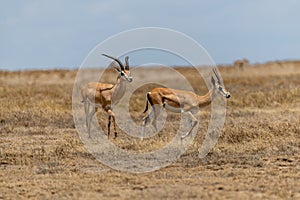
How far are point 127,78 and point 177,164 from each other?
423 cm

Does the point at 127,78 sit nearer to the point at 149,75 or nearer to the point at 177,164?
the point at 177,164

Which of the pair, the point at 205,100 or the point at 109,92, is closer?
the point at 205,100

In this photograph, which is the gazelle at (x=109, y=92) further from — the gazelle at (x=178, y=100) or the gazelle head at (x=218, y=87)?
the gazelle head at (x=218, y=87)

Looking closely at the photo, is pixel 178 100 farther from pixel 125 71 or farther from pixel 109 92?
pixel 109 92

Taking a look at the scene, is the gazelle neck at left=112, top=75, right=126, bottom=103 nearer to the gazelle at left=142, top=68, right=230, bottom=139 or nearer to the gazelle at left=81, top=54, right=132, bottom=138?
the gazelle at left=81, top=54, right=132, bottom=138

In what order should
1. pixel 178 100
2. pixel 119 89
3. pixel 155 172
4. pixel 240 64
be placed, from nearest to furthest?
pixel 155 172 → pixel 178 100 → pixel 119 89 → pixel 240 64

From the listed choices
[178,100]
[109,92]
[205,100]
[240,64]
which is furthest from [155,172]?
[240,64]

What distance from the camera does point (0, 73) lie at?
44.4 metres

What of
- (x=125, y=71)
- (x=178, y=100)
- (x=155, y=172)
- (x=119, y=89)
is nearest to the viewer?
(x=155, y=172)

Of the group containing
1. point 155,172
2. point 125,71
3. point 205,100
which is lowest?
point 155,172

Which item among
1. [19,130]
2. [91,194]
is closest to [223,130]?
[19,130]

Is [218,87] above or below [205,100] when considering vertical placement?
above

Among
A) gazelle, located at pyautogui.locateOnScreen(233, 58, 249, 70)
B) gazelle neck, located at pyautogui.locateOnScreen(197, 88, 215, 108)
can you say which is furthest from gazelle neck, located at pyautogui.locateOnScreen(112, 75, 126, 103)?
gazelle, located at pyautogui.locateOnScreen(233, 58, 249, 70)

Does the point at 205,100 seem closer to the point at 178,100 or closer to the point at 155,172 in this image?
the point at 178,100
